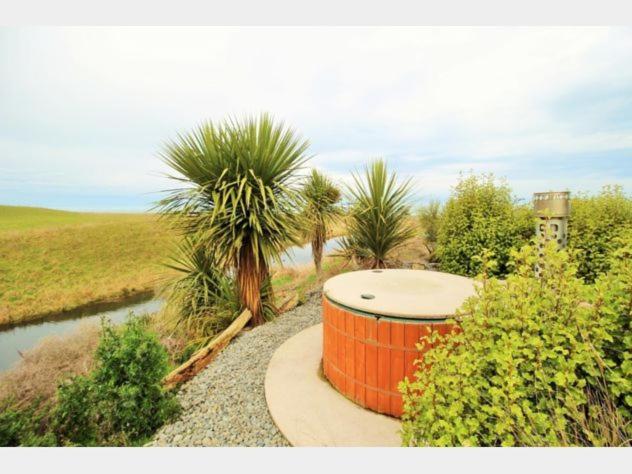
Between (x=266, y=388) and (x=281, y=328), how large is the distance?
65.1 inches

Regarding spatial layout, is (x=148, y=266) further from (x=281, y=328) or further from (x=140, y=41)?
(x=140, y=41)

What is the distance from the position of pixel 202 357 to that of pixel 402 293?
9.46 ft

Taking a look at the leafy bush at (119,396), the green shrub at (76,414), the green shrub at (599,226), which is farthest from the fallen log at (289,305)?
the green shrub at (599,226)

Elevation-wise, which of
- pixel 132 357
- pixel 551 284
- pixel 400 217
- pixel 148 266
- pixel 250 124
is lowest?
pixel 148 266

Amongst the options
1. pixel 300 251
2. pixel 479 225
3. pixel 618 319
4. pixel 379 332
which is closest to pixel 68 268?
pixel 300 251

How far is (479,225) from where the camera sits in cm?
438

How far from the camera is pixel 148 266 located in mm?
13438

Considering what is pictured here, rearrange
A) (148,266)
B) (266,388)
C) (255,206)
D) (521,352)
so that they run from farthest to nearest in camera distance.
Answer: (148,266) → (255,206) → (266,388) → (521,352)

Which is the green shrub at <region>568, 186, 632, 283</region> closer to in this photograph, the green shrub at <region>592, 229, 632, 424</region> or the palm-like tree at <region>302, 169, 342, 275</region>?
the green shrub at <region>592, 229, 632, 424</region>

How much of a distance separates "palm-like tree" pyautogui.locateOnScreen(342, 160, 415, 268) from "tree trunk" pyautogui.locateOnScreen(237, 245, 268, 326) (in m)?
2.58

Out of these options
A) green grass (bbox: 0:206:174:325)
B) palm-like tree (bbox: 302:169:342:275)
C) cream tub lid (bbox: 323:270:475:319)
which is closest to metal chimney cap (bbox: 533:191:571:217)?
cream tub lid (bbox: 323:270:475:319)

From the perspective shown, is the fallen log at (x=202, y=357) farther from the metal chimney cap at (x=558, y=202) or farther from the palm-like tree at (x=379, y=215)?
the metal chimney cap at (x=558, y=202)

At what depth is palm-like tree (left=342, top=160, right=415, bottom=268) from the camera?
5945 mm

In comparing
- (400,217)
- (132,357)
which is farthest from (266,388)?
(400,217)
